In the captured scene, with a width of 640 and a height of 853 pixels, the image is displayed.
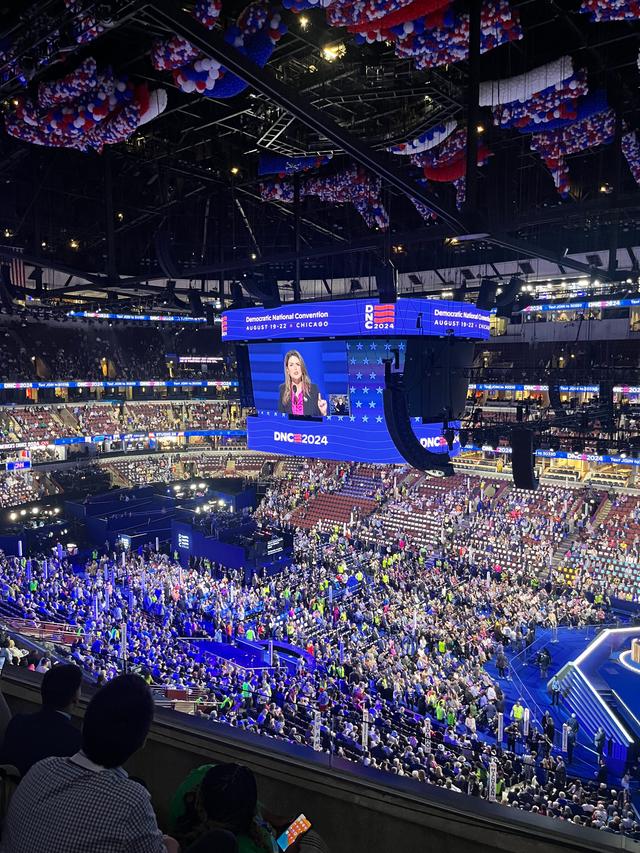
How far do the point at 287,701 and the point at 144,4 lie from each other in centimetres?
942

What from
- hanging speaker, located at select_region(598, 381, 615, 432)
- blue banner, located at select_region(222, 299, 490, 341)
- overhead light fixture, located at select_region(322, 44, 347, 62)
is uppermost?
overhead light fixture, located at select_region(322, 44, 347, 62)

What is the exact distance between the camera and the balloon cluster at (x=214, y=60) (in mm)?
5660

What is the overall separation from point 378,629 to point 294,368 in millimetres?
6472

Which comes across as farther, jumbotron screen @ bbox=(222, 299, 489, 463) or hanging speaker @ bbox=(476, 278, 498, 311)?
hanging speaker @ bbox=(476, 278, 498, 311)

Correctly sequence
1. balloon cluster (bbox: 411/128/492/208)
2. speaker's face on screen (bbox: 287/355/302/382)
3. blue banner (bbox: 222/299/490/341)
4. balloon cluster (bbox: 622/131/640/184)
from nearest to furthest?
1. balloon cluster (bbox: 622/131/640/184)
2. balloon cluster (bbox: 411/128/492/208)
3. blue banner (bbox: 222/299/490/341)
4. speaker's face on screen (bbox: 287/355/302/382)

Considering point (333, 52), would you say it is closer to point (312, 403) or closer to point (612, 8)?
point (612, 8)

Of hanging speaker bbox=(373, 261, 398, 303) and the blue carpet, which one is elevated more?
hanging speaker bbox=(373, 261, 398, 303)

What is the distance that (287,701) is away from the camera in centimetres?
1002

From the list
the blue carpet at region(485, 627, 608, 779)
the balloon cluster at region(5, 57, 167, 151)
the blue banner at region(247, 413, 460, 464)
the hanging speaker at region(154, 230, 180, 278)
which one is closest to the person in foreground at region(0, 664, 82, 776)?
the balloon cluster at region(5, 57, 167, 151)

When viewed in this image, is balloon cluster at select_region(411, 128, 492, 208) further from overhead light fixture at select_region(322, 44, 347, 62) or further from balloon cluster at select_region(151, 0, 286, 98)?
balloon cluster at select_region(151, 0, 286, 98)

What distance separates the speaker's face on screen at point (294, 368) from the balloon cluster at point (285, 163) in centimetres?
467

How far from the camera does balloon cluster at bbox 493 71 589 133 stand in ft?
22.7

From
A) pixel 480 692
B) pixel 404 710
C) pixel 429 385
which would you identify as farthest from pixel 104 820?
pixel 429 385

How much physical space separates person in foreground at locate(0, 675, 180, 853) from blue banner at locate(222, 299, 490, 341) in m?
10.8
